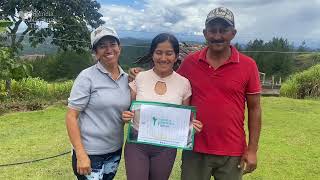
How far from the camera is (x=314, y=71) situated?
514 inches

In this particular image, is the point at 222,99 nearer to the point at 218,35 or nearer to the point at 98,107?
the point at 218,35

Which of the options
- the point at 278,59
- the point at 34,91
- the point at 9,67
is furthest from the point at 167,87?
the point at 278,59

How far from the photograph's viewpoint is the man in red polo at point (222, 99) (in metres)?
2.58

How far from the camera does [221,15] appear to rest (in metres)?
2.54

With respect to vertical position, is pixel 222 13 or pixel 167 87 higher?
pixel 222 13

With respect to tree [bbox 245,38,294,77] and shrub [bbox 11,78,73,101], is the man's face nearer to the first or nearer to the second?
shrub [bbox 11,78,73,101]

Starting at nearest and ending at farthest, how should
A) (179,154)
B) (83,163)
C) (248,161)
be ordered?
(83,163) < (248,161) < (179,154)

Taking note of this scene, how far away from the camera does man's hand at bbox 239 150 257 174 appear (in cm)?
269

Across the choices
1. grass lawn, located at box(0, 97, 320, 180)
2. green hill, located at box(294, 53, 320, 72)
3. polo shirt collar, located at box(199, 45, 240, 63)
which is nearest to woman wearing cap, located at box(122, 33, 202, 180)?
polo shirt collar, located at box(199, 45, 240, 63)

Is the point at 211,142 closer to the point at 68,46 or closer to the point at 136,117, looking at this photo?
the point at 136,117

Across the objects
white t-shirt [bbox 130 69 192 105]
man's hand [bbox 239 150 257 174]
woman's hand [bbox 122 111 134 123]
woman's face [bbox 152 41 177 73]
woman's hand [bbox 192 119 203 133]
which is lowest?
man's hand [bbox 239 150 257 174]

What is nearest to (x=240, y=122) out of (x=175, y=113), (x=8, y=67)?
(x=175, y=113)

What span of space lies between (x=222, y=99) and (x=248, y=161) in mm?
421

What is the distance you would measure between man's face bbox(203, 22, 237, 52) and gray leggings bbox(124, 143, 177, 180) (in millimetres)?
659
